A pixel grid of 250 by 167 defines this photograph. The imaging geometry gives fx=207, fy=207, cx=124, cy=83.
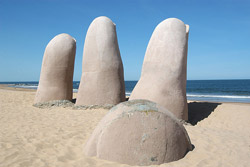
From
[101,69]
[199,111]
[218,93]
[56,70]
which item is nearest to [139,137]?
[101,69]

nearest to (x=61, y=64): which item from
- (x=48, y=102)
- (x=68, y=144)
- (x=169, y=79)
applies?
(x=48, y=102)

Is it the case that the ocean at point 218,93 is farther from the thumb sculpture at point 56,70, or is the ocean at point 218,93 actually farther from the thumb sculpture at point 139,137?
the thumb sculpture at point 139,137

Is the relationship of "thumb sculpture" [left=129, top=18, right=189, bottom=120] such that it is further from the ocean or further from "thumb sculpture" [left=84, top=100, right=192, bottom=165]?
the ocean

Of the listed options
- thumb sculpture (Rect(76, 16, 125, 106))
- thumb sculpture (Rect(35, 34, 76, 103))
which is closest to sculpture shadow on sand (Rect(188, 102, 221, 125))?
thumb sculpture (Rect(76, 16, 125, 106))

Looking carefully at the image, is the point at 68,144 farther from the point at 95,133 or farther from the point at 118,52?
the point at 118,52

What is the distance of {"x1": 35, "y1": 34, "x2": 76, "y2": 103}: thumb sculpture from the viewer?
850cm

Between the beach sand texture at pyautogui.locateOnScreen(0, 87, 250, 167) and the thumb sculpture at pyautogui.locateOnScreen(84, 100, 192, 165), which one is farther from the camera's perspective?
the beach sand texture at pyautogui.locateOnScreen(0, 87, 250, 167)

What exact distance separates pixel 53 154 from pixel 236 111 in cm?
681

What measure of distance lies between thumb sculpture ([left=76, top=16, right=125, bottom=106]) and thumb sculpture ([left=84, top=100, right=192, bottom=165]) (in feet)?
14.3

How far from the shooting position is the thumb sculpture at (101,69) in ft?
24.4

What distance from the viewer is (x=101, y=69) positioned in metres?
7.44

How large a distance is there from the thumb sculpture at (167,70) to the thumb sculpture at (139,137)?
2783 mm

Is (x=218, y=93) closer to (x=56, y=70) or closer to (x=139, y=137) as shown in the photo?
(x=56, y=70)

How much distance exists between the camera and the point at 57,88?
28.1ft
